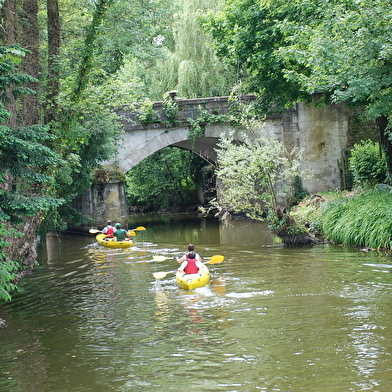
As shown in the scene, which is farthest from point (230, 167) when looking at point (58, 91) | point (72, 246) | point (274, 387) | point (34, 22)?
point (274, 387)

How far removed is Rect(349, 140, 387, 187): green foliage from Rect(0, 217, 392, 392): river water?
404cm

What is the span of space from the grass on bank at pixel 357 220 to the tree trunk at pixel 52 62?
7.89 metres

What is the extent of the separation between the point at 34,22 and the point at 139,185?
76.0ft

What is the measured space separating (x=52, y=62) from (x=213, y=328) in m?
7.41

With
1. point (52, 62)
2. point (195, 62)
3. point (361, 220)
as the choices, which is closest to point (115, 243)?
point (52, 62)

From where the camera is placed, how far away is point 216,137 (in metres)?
22.2

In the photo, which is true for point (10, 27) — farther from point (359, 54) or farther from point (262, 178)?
point (262, 178)

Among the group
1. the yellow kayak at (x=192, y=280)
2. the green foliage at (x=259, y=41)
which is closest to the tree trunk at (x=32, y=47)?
the yellow kayak at (x=192, y=280)

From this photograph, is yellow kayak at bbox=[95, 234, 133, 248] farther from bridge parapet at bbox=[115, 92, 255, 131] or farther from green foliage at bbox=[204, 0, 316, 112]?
green foliage at bbox=[204, 0, 316, 112]

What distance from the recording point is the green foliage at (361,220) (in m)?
12.8

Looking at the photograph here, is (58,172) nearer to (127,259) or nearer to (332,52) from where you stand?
(127,259)

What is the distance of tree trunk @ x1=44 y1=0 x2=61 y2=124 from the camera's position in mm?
11680

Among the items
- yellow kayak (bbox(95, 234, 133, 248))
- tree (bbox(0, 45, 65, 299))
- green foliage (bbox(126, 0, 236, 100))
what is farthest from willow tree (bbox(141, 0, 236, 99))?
tree (bbox(0, 45, 65, 299))

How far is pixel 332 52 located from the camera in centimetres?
1271
